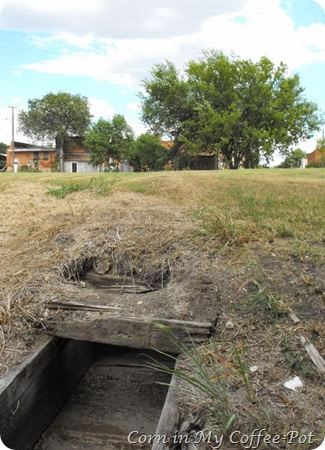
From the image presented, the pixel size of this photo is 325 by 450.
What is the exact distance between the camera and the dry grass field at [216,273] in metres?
2.38

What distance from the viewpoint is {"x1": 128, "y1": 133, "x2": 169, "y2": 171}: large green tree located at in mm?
29453

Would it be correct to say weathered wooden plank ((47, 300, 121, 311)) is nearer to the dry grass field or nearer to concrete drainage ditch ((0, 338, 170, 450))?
the dry grass field

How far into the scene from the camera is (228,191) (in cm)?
593

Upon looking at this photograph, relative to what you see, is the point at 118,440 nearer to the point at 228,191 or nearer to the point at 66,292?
the point at 66,292

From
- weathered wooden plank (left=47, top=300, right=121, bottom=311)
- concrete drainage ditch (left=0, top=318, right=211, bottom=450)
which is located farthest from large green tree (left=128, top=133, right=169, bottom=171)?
weathered wooden plank (left=47, top=300, right=121, bottom=311)

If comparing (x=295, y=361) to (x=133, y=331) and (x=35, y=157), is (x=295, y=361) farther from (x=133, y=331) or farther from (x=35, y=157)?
(x=35, y=157)

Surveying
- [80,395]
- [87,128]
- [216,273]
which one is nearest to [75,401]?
[80,395]

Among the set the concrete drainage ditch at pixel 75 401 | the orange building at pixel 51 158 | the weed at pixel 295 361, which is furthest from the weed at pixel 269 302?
the orange building at pixel 51 158

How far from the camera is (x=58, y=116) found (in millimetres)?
33562

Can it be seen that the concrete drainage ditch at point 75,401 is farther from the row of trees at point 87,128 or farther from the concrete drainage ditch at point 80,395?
A: the row of trees at point 87,128

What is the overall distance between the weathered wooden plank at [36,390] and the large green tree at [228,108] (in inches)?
969

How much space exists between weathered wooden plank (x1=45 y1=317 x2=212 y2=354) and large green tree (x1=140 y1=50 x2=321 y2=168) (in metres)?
24.8

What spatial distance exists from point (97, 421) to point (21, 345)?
0.78 m

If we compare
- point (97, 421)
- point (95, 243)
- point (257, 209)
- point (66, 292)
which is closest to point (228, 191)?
point (257, 209)
